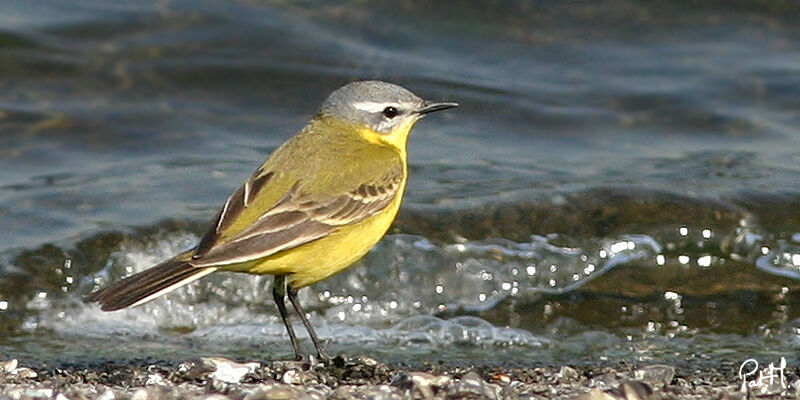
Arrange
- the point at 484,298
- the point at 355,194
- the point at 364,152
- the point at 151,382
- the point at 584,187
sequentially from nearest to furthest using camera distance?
the point at 151,382 < the point at 355,194 < the point at 364,152 < the point at 484,298 < the point at 584,187

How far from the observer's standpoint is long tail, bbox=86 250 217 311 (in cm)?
641

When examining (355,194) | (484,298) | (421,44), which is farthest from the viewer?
(421,44)

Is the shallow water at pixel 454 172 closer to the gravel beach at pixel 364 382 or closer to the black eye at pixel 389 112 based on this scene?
the gravel beach at pixel 364 382

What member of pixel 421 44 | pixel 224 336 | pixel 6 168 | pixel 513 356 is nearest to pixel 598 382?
pixel 513 356

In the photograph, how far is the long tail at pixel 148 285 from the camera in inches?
252

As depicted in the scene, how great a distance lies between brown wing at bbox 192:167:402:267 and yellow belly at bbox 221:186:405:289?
0.07 meters

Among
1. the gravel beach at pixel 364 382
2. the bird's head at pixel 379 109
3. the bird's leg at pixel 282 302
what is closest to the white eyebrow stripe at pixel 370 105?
the bird's head at pixel 379 109

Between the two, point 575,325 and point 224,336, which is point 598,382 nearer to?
point 575,325

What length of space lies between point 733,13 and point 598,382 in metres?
9.32

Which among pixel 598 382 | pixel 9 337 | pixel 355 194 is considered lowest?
pixel 9 337

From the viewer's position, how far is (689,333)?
877cm

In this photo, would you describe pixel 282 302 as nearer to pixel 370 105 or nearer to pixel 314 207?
pixel 314 207

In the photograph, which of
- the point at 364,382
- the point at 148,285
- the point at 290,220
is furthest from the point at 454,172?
the point at 148,285

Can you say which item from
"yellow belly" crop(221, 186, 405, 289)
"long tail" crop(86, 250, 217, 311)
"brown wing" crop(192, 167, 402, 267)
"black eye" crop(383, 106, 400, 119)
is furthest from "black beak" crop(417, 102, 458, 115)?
"long tail" crop(86, 250, 217, 311)
